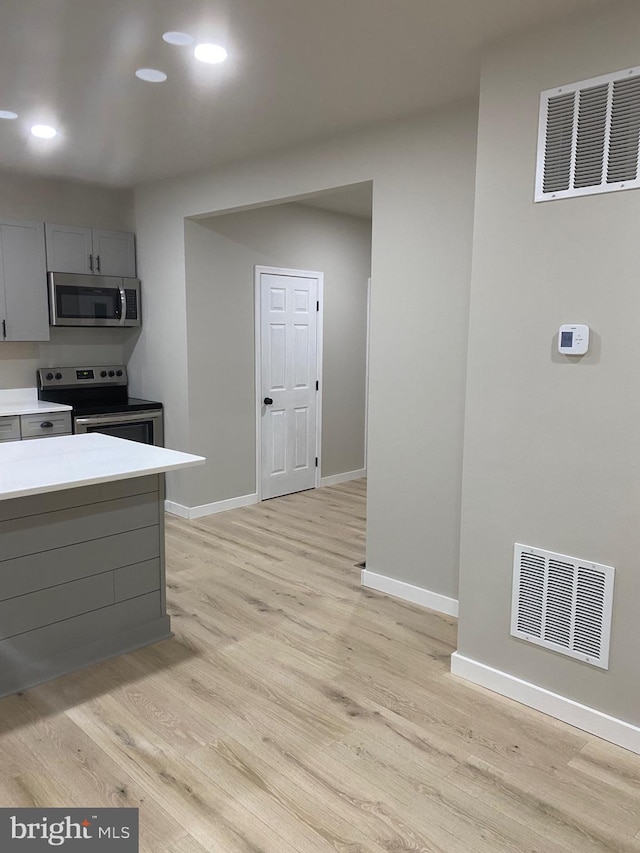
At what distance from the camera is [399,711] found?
8.45 ft

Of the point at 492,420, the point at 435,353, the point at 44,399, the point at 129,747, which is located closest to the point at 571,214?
the point at 492,420

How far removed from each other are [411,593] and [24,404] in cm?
330

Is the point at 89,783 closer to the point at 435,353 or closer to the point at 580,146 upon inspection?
the point at 435,353

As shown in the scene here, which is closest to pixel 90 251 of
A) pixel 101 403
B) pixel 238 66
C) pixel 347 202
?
pixel 101 403

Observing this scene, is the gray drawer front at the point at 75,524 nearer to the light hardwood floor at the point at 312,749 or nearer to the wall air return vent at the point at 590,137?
the light hardwood floor at the point at 312,749

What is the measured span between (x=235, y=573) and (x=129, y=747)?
173cm

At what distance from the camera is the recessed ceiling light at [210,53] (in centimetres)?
254

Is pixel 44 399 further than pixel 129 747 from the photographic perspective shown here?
Yes

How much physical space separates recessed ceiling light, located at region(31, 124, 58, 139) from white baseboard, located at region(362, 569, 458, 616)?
3188mm

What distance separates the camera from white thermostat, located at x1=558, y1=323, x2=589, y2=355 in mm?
2316

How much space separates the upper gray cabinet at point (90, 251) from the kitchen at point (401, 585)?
782mm

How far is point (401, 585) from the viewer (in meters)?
3.68

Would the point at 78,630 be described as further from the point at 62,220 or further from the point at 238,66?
the point at 62,220

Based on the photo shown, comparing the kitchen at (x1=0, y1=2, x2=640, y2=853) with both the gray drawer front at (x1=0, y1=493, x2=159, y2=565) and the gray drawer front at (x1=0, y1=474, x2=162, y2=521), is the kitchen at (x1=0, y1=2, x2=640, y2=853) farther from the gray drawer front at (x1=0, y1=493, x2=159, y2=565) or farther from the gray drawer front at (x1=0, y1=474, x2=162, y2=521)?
the gray drawer front at (x1=0, y1=474, x2=162, y2=521)
